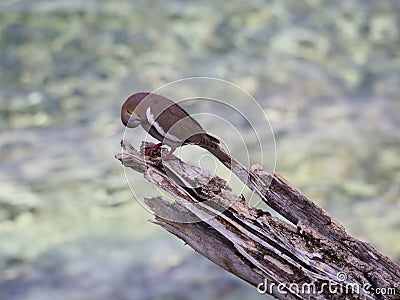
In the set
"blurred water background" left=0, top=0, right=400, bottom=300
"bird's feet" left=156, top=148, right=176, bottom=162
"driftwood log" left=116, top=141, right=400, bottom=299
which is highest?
"blurred water background" left=0, top=0, right=400, bottom=300

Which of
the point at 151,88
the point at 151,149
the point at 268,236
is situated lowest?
the point at 268,236

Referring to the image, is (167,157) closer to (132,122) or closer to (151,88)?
(132,122)

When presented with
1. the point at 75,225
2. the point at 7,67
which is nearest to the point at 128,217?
the point at 75,225

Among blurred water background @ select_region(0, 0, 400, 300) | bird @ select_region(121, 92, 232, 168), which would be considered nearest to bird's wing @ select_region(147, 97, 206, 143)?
bird @ select_region(121, 92, 232, 168)

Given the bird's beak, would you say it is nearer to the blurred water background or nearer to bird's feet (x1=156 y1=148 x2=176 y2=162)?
bird's feet (x1=156 y1=148 x2=176 y2=162)

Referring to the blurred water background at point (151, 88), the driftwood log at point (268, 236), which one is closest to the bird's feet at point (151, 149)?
the driftwood log at point (268, 236)

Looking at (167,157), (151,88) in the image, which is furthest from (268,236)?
(151,88)

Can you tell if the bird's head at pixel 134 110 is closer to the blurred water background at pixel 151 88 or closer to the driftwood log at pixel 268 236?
the driftwood log at pixel 268 236
